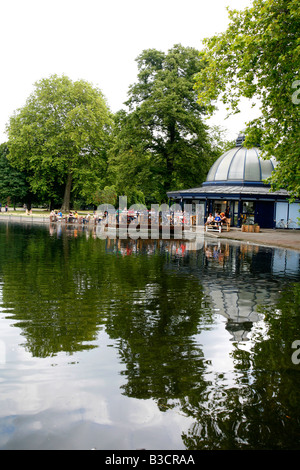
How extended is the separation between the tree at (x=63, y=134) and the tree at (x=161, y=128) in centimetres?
1267

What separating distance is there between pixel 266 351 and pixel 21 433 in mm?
3394

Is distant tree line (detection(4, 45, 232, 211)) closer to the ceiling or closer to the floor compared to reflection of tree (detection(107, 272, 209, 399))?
closer to the ceiling

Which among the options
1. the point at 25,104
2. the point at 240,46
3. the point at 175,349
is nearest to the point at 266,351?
the point at 175,349

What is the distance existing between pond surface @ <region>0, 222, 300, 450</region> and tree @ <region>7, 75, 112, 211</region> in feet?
152

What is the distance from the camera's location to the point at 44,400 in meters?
4.19

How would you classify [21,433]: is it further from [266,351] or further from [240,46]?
[240,46]

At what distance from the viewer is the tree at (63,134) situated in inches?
2152

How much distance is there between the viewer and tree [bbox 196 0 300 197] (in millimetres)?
15164

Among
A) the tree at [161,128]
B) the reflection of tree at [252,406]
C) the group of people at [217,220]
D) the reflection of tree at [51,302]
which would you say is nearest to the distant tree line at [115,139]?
the tree at [161,128]

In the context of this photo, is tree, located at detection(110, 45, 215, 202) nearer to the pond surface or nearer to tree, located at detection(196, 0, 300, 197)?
tree, located at detection(196, 0, 300, 197)

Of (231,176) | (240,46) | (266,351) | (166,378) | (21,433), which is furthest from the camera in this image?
(231,176)

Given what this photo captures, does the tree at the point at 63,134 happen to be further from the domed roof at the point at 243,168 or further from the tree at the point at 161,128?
the domed roof at the point at 243,168

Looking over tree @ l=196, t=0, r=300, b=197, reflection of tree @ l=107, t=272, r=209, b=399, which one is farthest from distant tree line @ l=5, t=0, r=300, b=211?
reflection of tree @ l=107, t=272, r=209, b=399

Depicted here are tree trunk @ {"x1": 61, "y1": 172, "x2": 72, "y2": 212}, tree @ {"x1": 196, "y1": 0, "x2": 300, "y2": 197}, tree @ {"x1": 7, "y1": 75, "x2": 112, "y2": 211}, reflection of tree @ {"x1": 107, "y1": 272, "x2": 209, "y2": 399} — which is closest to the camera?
reflection of tree @ {"x1": 107, "y1": 272, "x2": 209, "y2": 399}
